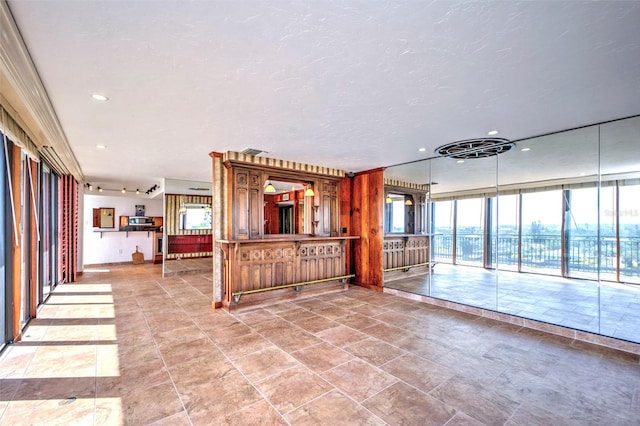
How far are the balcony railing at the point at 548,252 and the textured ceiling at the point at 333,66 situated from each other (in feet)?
5.90

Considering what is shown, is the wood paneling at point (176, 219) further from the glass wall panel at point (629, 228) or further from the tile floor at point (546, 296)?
the glass wall panel at point (629, 228)

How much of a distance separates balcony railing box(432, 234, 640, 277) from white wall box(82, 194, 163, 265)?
10.6m

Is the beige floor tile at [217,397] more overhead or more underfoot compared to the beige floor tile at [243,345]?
more overhead

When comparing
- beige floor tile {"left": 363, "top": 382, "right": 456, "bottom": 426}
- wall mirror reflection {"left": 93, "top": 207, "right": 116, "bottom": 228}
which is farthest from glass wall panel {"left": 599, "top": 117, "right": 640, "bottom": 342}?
wall mirror reflection {"left": 93, "top": 207, "right": 116, "bottom": 228}

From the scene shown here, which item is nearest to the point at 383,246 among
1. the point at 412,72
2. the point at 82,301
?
the point at 412,72

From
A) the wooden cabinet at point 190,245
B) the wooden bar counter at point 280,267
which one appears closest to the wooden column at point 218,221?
the wooden bar counter at point 280,267

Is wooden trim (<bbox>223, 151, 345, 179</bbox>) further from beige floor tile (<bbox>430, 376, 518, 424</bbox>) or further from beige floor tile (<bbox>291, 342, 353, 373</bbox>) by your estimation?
beige floor tile (<bbox>430, 376, 518, 424</bbox>)

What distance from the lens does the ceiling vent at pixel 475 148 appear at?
424cm

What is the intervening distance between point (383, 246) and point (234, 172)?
3634 millimetres

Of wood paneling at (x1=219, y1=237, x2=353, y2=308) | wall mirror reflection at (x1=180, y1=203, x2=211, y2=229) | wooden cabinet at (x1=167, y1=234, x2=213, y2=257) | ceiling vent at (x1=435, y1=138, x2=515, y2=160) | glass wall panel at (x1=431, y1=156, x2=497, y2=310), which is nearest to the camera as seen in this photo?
ceiling vent at (x1=435, y1=138, x2=515, y2=160)

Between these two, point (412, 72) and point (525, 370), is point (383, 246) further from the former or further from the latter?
point (412, 72)

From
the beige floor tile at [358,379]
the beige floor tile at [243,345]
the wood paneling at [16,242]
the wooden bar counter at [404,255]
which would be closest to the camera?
the beige floor tile at [358,379]

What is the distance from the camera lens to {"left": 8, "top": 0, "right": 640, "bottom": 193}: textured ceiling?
1702mm

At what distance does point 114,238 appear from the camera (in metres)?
10.5
